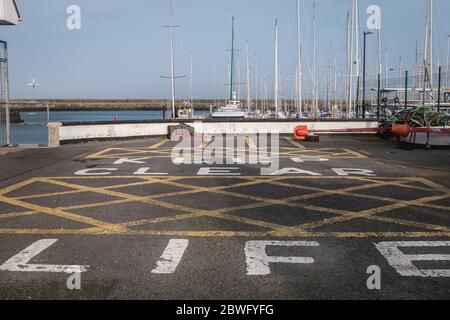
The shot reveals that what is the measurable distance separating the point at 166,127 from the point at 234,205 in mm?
15835

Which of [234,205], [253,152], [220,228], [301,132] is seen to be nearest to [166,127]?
[301,132]

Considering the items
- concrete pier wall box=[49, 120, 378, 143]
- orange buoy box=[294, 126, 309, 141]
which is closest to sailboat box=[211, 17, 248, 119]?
concrete pier wall box=[49, 120, 378, 143]

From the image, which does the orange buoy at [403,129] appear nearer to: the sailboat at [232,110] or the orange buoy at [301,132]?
the orange buoy at [301,132]

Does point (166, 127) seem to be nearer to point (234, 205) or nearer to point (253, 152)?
point (253, 152)

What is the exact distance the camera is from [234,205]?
794cm

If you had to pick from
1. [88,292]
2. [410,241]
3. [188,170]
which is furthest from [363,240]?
[188,170]

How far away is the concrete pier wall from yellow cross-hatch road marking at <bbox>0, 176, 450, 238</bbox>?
967cm

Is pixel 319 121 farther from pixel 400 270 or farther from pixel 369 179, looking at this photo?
pixel 400 270

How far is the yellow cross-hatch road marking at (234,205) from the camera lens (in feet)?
20.7

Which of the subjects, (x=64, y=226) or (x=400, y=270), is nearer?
(x=400, y=270)

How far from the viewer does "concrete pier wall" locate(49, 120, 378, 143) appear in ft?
66.3

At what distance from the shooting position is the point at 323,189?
947 cm
